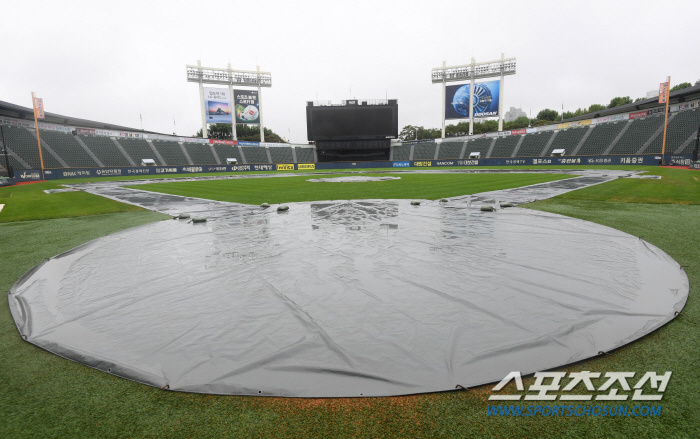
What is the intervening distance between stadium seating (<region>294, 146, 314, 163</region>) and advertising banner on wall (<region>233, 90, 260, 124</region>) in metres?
10.0

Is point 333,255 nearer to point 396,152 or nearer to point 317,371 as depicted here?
point 317,371

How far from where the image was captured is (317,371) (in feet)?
8.34

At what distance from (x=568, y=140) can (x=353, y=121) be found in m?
32.3

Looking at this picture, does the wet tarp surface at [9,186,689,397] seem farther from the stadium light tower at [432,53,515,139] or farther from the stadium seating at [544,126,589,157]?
the stadium light tower at [432,53,515,139]

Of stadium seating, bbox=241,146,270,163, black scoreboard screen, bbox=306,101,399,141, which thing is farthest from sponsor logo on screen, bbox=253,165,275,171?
black scoreboard screen, bbox=306,101,399,141

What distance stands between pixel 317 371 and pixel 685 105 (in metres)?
55.4

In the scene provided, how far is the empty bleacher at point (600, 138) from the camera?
42.7 meters

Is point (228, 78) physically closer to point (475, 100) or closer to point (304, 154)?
point (304, 154)

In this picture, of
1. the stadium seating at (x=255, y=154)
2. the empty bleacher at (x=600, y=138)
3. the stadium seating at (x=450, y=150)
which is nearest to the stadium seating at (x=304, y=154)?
the stadium seating at (x=255, y=154)

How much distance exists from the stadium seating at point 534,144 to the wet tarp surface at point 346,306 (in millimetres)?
48654

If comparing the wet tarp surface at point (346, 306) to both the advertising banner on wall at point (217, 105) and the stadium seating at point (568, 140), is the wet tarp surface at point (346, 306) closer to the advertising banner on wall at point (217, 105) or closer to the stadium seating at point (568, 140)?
the stadium seating at point (568, 140)

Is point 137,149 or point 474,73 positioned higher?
point 474,73

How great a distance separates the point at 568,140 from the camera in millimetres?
47125

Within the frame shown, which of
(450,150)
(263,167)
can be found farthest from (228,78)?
(450,150)
